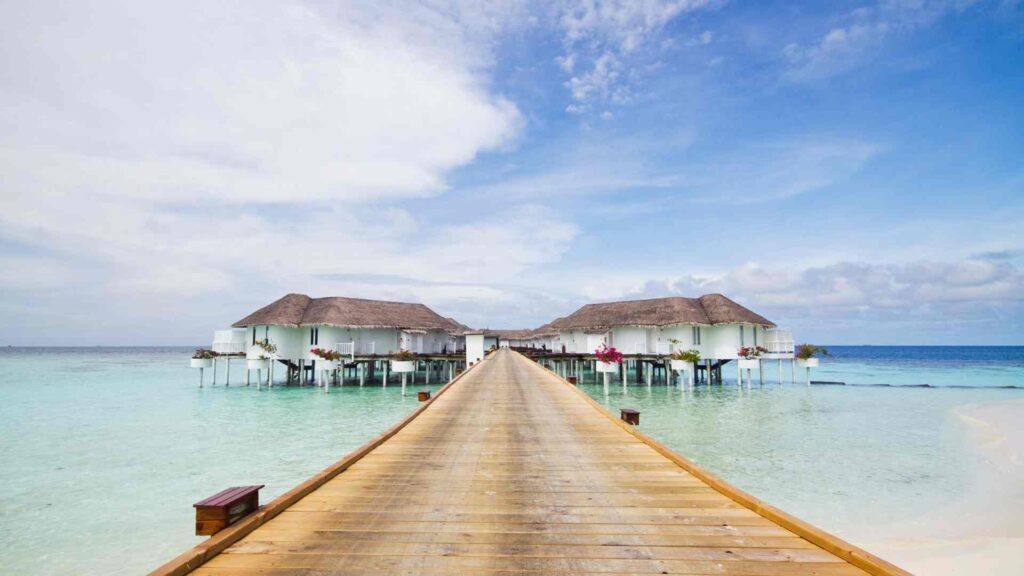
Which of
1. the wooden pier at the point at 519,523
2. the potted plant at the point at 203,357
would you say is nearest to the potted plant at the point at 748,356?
the wooden pier at the point at 519,523

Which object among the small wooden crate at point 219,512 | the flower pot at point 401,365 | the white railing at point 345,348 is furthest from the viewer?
the white railing at point 345,348

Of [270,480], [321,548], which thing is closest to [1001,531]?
[321,548]

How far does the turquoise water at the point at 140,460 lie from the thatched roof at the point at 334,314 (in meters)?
4.77

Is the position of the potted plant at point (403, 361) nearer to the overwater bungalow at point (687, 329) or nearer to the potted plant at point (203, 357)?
the overwater bungalow at point (687, 329)

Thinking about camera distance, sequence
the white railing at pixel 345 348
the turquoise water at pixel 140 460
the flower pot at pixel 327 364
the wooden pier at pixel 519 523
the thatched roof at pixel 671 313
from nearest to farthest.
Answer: the wooden pier at pixel 519 523
the turquoise water at pixel 140 460
the flower pot at pixel 327 364
the thatched roof at pixel 671 313
the white railing at pixel 345 348

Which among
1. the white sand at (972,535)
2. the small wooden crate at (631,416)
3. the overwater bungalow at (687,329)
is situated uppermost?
the overwater bungalow at (687,329)

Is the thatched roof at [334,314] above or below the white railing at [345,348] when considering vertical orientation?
above

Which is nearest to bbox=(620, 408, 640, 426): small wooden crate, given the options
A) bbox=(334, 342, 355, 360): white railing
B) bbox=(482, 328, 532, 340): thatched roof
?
bbox=(334, 342, 355, 360): white railing

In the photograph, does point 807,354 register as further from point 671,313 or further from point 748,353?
point 671,313

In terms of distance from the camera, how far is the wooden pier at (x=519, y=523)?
3.52 metres

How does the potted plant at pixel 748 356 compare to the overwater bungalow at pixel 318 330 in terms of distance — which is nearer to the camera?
the potted plant at pixel 748 356

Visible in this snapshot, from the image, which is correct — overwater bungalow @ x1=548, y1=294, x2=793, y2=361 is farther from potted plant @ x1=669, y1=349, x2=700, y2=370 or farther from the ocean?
the ocean

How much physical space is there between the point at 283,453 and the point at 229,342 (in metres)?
21.1

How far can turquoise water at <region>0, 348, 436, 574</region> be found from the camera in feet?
26.8
